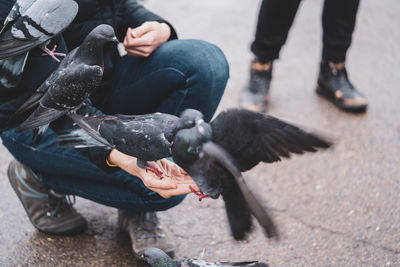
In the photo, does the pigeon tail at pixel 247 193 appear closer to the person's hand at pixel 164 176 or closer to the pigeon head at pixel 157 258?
the person's hand at pixel 164 176

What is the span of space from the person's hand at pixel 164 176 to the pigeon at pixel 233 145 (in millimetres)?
176

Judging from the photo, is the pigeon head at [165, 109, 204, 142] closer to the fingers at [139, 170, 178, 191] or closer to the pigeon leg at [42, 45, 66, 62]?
the fingers at [139, 170, 178, 191]

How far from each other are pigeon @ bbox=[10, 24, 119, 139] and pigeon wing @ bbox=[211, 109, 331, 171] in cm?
62

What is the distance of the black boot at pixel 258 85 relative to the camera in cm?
381

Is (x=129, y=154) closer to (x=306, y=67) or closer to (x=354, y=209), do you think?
(x=354, y=209)

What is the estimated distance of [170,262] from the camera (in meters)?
2.16

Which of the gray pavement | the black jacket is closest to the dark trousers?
the gray pavement

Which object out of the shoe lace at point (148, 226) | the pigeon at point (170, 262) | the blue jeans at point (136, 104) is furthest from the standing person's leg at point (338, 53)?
the pigeon at point (170, 262)

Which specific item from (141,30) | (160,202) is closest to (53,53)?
(141,30)

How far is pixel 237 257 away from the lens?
248 cm

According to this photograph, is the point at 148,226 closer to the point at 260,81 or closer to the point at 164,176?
the point at 164,176

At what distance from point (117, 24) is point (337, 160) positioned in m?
1.78

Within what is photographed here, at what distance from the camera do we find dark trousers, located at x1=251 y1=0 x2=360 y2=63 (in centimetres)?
355

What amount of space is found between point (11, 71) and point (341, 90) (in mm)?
2626
